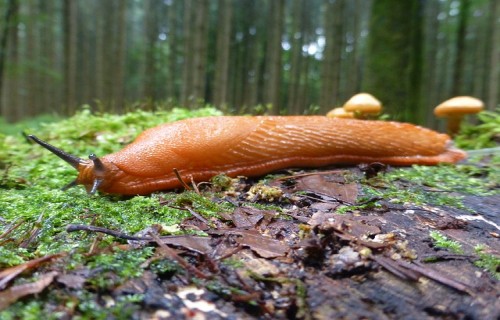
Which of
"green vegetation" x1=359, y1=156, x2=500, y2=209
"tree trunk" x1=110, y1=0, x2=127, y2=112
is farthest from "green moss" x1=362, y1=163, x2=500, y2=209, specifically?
"tree trunk" x1=110, y1=0, x2=127, y2=112

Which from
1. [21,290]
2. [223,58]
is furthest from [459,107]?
[223,58]

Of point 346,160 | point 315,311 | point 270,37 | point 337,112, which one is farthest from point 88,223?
point 270,37

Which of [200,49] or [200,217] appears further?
[200,49]

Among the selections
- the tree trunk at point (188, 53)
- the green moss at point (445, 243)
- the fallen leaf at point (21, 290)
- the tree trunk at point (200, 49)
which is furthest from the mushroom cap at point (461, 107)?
the tree trunk at point (188, 53)

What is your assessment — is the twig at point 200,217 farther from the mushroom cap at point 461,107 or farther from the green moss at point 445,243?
the mushroom cap at point 461,107

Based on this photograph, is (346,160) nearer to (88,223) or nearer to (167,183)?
(167,183)

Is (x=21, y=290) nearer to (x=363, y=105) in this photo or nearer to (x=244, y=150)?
(x=244, y=150)
